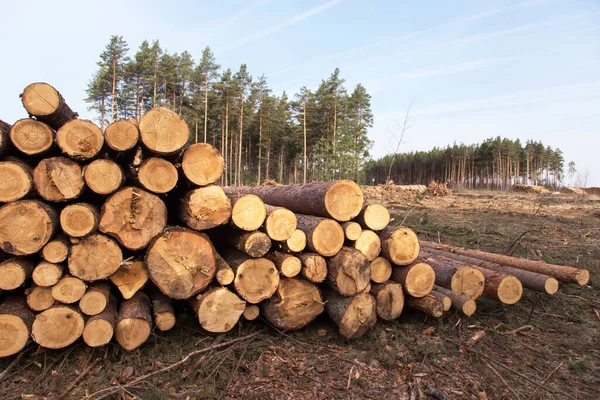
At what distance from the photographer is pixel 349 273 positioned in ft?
11.4

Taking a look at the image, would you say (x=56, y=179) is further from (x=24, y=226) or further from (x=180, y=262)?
(x=180, y=262)

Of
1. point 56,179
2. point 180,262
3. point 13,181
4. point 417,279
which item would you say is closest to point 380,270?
point 417,279

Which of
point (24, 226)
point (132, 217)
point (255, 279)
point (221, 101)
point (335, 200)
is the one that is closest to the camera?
point (24, 226)

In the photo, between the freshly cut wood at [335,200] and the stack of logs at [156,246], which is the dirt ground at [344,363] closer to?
the stack of logs at [156,246]

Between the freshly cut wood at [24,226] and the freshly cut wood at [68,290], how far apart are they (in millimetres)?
369

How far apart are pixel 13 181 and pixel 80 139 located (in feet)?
2.14

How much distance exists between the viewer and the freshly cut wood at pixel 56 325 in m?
2.92

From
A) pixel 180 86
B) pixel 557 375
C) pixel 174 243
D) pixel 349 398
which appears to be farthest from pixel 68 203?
pixel 180 86

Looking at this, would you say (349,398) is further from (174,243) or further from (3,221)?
(3,221)

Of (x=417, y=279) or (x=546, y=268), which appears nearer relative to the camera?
(x=417, y=279)

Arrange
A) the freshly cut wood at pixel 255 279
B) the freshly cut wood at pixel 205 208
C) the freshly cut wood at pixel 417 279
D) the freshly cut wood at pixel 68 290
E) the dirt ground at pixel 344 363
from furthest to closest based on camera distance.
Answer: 1. the freshly cut wood at pixel 417 279
2. the freshly cut wood at pixel 255 279
3. the freshly cut wood at pixel 205 208
4. the freshly cut wood at pixel 68 290
5. the dirt ground at pixel 344 363

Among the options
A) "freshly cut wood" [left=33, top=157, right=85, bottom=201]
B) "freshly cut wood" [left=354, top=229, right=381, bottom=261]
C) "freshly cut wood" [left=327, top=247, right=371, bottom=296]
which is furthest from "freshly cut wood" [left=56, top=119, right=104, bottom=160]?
"freshly cut wood" [left=354, top=229, right=381, bottom=261]

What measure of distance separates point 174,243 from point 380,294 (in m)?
2.33

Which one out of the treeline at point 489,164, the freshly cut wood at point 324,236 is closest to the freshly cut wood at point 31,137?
the freshly cut wood at point 324,236
